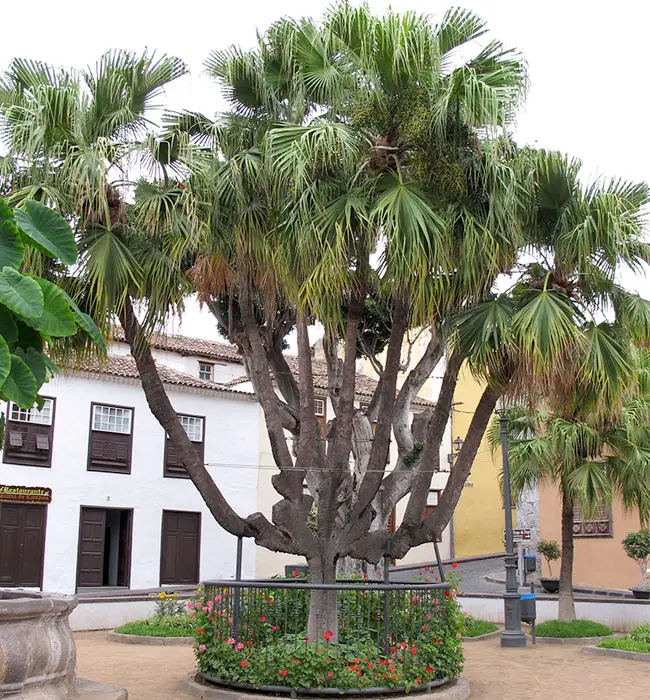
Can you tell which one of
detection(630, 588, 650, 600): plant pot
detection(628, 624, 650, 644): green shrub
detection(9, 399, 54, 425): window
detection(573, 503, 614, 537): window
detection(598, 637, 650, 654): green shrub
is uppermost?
detection(9, 399, 54, 425): window

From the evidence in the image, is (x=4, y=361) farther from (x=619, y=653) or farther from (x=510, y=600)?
(x=510, y=600)

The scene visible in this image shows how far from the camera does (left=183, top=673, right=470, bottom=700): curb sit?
32.4ft

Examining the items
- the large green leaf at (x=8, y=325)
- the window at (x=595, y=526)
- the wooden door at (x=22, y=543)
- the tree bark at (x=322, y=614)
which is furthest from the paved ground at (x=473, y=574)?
the large green leaf at (x=8, y=325)

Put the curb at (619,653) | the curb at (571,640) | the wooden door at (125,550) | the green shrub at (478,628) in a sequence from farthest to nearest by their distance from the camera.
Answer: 1. the wooden door at (125,550)
2. the green shrub at (478,628)
3. the curb at (571,640)
4. the curb at (619,653)

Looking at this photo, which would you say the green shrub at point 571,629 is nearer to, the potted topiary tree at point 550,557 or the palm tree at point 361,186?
the potted topiary tree at point 550,557

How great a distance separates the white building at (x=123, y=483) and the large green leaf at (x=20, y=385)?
1301cm

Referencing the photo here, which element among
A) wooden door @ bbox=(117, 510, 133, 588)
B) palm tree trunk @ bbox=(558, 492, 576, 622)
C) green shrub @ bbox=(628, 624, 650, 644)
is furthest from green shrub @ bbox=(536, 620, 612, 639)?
wooden door @ bbox=(117, 510, 133, 588)

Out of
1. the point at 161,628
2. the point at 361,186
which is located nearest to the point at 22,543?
the point at 161,628

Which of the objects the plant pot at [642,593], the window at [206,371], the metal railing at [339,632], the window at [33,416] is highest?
the window at [206,371]

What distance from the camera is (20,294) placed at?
6.76 meters

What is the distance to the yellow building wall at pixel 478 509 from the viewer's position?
35844 millimetres

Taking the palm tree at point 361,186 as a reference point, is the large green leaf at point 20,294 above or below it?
below

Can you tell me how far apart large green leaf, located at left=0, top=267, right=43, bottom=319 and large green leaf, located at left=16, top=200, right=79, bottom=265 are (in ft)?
3.02

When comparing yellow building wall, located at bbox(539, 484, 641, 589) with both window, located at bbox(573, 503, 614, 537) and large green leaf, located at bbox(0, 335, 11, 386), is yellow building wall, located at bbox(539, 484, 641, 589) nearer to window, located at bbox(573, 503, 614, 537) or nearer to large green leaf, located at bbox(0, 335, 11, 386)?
window, located at bbox(573, 503, 614, 537)
